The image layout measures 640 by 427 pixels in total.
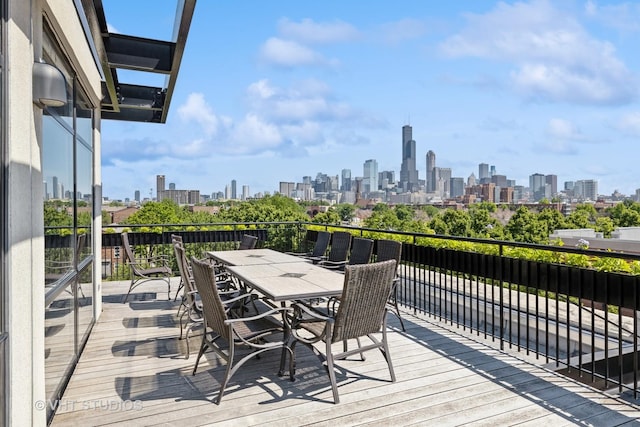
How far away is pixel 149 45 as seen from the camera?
439cm

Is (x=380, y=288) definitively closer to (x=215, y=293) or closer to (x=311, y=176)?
(x=215, y=293)

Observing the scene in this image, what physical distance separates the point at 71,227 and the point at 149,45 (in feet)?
6.34

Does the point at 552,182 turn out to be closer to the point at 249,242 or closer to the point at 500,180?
the point at 500,180

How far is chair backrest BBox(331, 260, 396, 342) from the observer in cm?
310

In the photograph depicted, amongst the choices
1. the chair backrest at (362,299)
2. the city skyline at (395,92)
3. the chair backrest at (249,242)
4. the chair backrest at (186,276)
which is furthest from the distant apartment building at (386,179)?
the chair backrest at (362,299)

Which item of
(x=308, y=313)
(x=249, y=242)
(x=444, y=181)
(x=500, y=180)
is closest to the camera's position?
(x=308, y=313)

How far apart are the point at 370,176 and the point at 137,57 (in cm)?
16734

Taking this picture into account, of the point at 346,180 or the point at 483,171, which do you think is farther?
the point at 483,171

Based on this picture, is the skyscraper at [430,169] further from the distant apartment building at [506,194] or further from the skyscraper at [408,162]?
the distant apartment building at [506,194]

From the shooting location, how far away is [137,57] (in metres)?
4.36

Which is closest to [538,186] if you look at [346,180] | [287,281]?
[346,180]

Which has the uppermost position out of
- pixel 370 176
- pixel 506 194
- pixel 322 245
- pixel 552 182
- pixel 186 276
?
pixel 370 176

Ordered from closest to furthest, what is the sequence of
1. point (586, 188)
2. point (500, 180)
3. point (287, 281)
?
point (287, 281) → point (586, 188) → point (500, 180)

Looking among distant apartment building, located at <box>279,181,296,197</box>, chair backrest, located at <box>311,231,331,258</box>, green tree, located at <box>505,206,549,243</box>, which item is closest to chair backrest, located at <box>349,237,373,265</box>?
chair backrest, located at <box>311,231,331,258</box>
